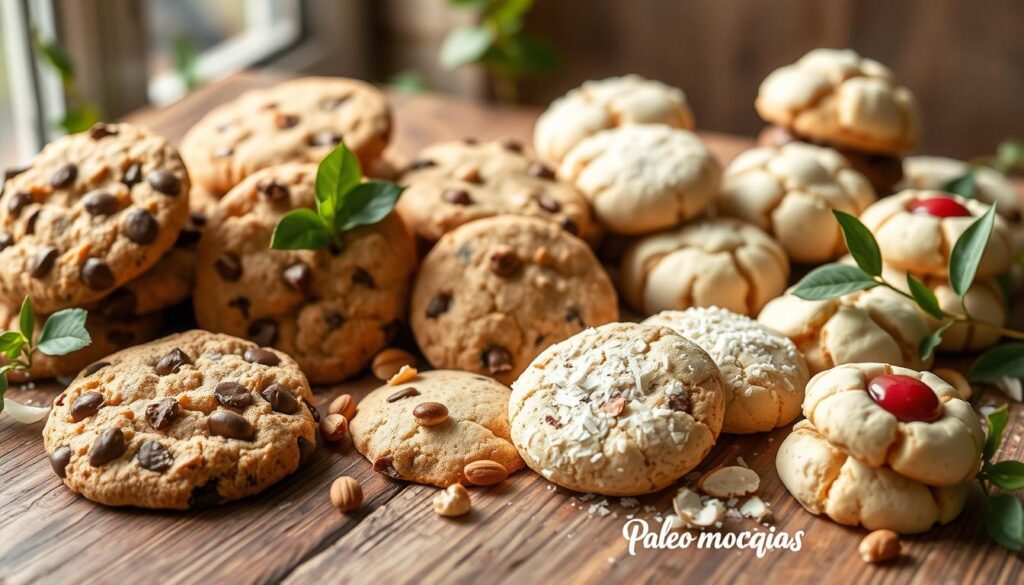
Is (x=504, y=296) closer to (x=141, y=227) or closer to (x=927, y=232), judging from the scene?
(x=141, y=227)

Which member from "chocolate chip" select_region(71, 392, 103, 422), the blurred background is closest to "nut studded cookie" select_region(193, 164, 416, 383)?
"chocolate chip" select_region(71, 392, 103, 422)

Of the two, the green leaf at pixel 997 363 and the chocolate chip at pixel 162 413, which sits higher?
the green leaf at pixel 997 363

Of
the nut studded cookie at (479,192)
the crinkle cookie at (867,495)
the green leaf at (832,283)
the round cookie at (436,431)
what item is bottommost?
the round cookie at (436,431)

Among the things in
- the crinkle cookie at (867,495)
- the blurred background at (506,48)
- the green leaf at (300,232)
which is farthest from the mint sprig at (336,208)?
the blurred background at (506,48)

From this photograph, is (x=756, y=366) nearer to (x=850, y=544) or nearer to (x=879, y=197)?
(x=850, y=544)

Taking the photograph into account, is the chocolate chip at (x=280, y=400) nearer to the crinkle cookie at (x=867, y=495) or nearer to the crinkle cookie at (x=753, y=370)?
the crinkle cookie at (x=753, y=370)

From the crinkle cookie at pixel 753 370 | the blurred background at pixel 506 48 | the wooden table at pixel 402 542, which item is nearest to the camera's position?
the wooden table at pixel 402 542
